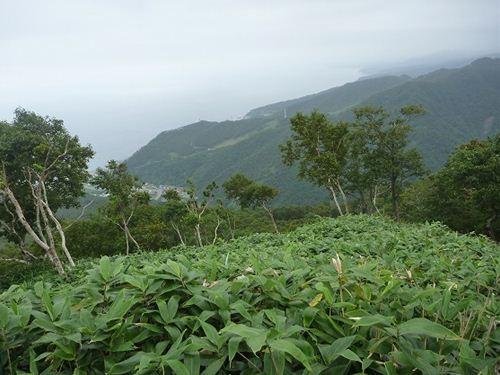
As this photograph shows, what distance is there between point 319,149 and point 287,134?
112283 mm

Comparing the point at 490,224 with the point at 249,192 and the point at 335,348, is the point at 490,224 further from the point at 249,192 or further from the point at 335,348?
the point at 335,348

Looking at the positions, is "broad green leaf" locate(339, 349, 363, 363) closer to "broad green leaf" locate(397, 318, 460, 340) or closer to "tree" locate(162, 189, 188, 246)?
"broad green leaf" locate(397, 318, 460, 340)

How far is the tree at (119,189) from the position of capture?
64.0 ft

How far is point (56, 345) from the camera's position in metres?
1.56

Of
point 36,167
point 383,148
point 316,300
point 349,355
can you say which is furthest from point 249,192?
point 349,355

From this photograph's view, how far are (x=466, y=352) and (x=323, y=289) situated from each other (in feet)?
1.87

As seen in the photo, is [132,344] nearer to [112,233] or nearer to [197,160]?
[112,233]

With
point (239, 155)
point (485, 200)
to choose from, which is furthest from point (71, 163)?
point (239, 155)

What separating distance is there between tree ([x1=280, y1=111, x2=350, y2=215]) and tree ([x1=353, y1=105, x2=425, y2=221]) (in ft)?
3.18

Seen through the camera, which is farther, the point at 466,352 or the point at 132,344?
the point at 132,344

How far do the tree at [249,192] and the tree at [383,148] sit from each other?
6413mm

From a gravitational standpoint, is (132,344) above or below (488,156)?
above

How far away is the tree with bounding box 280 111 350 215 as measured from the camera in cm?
2069

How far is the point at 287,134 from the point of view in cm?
13225
